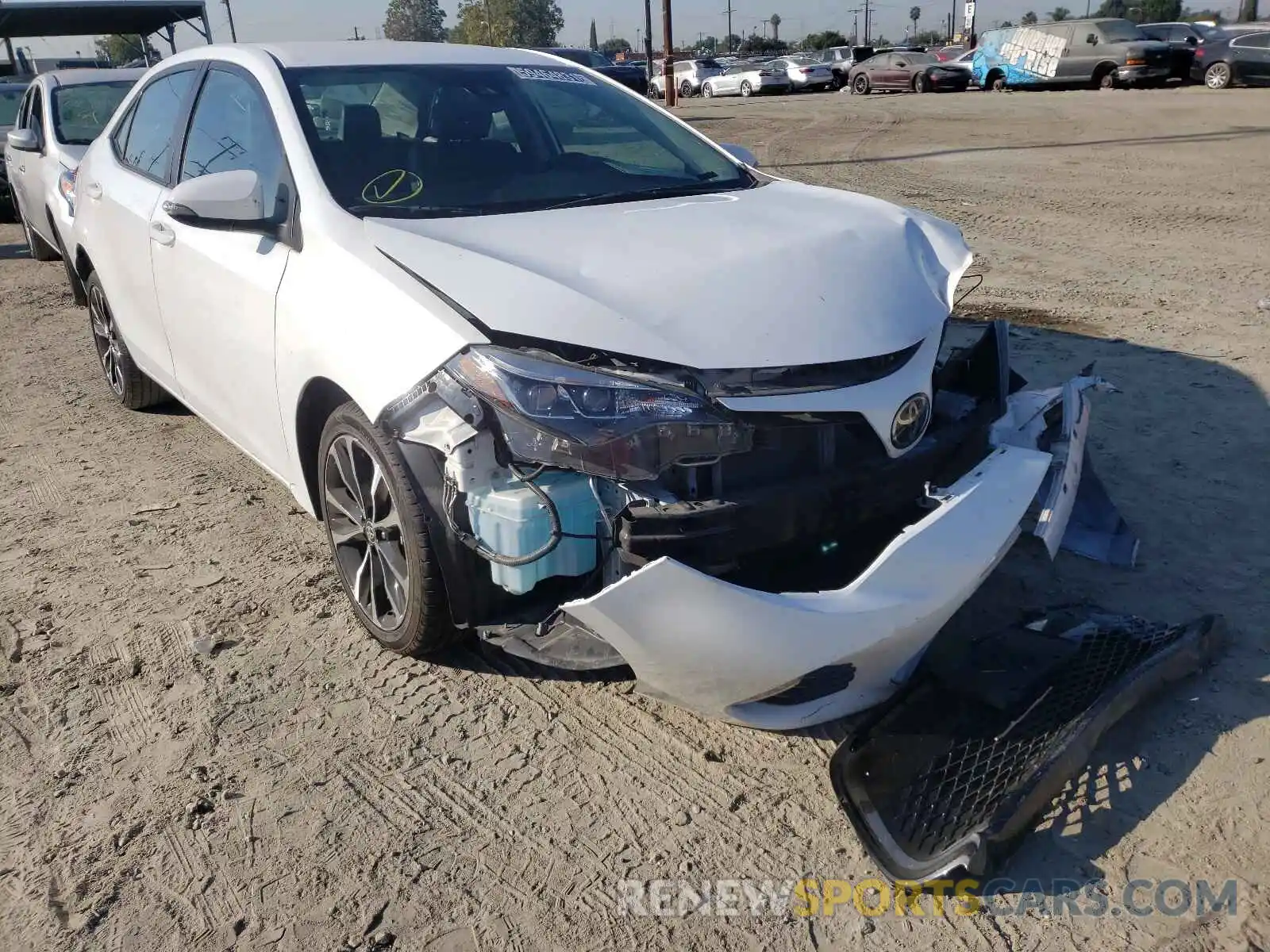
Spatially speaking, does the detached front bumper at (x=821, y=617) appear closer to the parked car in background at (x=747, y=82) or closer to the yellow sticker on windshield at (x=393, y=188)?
the yellow sticker on windshield at (x=393, y=188)

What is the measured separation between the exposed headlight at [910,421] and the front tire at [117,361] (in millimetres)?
3967

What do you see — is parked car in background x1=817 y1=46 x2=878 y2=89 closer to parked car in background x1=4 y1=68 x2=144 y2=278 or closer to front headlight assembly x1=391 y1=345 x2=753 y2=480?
parked car in background x1=4 y1=68 x2=144 y2=278

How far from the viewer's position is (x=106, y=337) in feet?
17.6

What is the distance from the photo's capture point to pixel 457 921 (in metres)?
2.20

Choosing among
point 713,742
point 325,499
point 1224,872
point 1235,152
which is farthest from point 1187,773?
point 1235,152

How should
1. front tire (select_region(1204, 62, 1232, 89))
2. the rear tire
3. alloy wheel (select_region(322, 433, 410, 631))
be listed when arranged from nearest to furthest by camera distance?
alloy wheel (select_region(322, 433, 410, 631))
the rear tire
front tire (select_region(1204, 62, 1232, 89))

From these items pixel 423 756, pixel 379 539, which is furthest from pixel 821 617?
pixel 379 539

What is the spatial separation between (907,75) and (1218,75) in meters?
9.50

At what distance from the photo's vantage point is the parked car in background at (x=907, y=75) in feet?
96.3

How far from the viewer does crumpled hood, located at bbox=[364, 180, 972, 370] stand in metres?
2.45

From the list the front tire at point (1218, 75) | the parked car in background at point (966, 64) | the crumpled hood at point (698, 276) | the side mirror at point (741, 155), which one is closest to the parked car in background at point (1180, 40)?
the front tire at point (1218, 75)

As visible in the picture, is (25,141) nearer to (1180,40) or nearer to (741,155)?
(741,155)

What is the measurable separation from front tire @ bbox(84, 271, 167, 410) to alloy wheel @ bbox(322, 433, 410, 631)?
8.06 ft

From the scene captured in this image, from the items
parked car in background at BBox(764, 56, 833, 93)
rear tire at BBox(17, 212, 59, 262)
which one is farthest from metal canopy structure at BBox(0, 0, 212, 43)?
parked car in background at BBox(764, 56, 833, 93)
